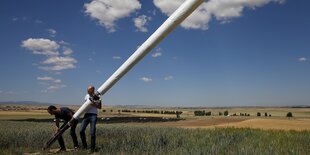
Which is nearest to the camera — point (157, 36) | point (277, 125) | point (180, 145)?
point (157, 36)

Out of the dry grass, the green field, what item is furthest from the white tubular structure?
the dry grass

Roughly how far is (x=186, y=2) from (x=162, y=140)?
24.3 ft

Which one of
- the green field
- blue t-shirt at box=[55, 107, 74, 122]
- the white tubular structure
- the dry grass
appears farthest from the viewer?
the dry grass

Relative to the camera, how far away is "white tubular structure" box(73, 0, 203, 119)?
4903mm

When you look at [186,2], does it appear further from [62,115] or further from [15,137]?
[15,137]

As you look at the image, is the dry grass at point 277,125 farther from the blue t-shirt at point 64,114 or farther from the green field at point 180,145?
the blue t-shirt at point 64,114

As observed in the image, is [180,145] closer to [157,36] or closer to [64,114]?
[64,114]

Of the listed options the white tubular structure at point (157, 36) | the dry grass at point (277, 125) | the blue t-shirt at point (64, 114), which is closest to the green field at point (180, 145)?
the blue t-shirt at point (64, 114)

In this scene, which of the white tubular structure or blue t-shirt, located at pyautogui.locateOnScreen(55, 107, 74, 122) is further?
blue t-shirt, located at pyautogui.locateOnScreen(55, 107, 74, 122)

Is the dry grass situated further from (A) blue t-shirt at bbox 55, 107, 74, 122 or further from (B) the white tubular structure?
(B) the white tubular structure

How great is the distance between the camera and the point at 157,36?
5.39 meters

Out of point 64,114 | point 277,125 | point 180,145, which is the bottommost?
point 277,125

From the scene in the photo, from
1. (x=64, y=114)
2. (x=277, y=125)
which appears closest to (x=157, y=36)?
(x=64, y=114)

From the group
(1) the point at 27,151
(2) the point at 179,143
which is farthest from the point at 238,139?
(1) the point at 27,151
